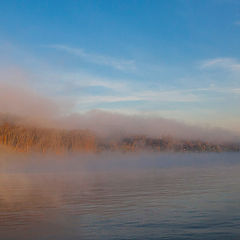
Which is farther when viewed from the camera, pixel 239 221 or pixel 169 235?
pixel 239 221

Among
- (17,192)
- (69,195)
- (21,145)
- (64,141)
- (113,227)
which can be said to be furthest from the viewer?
(64,141)

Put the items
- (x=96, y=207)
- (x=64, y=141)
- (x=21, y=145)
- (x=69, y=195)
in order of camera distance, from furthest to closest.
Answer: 1. (x=64, y=141)
2. (x=21, y=145)
3. (x=69, y=195)
4. (x=96, y=207)

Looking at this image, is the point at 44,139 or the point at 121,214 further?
the point at 44,139

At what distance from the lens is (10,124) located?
126 metres

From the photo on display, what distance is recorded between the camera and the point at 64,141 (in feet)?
475

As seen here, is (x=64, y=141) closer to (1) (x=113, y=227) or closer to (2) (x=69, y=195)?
(2) (x=69, y=195)

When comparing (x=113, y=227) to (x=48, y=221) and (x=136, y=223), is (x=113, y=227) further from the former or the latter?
(x=48, y=221)

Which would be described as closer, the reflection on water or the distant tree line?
the reflection on water

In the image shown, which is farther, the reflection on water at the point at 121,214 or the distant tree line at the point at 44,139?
the distant tree line at the point at 44,139

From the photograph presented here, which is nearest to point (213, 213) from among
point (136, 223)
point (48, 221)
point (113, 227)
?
point (136, 223)

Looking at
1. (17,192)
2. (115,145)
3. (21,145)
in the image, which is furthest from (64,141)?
(17,192)

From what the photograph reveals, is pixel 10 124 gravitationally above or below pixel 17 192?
above

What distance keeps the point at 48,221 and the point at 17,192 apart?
45.7ft

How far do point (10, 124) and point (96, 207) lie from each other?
110m
